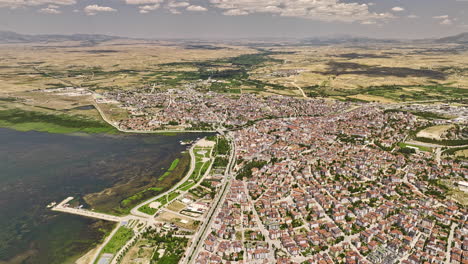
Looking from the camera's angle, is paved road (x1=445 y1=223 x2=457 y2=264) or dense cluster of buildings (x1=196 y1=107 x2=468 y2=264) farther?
dense cluster of buildings (x1=196 y1=107 x2=468 y2=264)

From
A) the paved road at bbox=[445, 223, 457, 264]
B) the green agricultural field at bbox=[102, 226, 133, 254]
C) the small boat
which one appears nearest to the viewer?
the paved road at bbox=[445, 223, 457, 264]

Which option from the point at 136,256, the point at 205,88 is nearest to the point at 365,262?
the point at 136,256

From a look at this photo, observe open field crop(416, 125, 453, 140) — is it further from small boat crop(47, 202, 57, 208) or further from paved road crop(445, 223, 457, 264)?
small boat crop(47, 202, 57, 208)

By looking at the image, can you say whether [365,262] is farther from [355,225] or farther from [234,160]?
[234,160]

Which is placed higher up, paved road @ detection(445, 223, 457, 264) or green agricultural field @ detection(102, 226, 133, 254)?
paved road @ detection(445, 223, 457, 264)

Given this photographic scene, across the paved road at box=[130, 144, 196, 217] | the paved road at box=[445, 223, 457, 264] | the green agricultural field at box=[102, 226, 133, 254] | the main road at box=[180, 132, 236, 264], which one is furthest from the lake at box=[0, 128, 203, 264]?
the paved road at box=[445, 223, 457, 264]

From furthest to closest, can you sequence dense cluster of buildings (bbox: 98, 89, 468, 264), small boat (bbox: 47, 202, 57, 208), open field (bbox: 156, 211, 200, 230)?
small boat (bbox: 47, 202, 57, 208), open field (bbox: 156, 211, 200, 230), dense cluster of buildings (bbox: 98, 89, 468, 264)

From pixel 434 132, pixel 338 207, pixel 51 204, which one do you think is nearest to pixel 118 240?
pixel 51 204
